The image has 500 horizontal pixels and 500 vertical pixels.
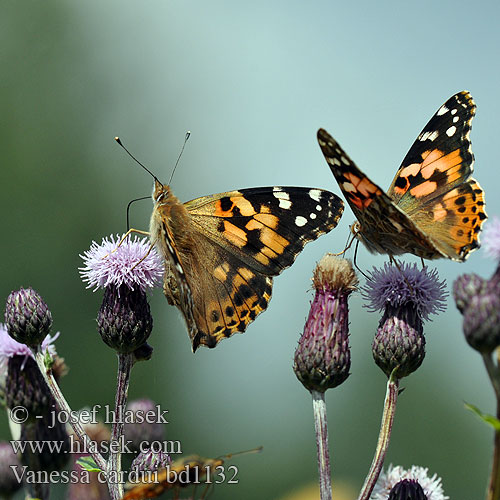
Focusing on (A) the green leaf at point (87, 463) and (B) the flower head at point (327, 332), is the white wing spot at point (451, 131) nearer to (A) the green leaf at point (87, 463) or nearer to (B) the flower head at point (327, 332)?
(B) the flower head at point (327, 332)

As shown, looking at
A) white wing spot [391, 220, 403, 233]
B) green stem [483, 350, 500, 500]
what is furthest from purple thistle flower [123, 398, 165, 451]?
green stem [483, 350, 500, 500]

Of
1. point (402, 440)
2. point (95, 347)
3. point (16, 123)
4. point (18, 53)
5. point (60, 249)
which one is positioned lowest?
point (402, 440)

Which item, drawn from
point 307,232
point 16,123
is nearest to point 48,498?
point 307,232

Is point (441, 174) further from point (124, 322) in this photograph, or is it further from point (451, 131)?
point (124, 322)

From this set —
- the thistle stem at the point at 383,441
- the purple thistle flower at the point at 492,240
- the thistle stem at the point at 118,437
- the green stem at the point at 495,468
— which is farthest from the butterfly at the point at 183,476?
the purple thistle flower at the point at 492,240

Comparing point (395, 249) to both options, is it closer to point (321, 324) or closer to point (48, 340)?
point (321, 324)

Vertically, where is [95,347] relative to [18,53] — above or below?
below
